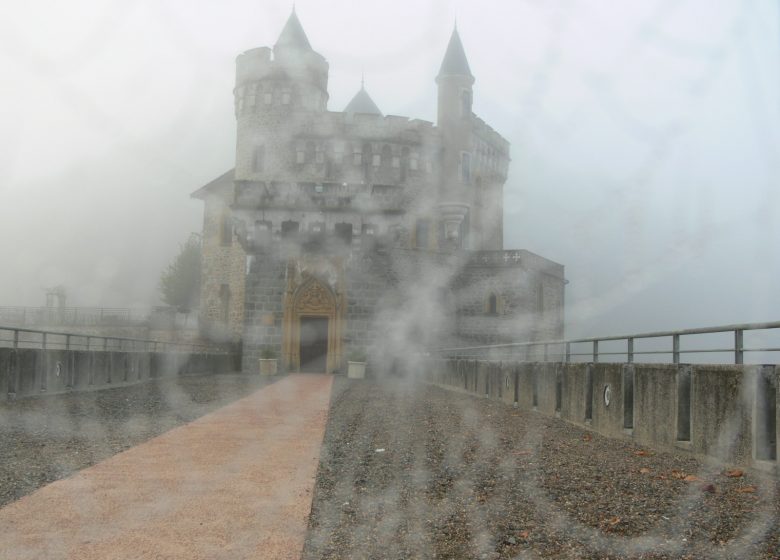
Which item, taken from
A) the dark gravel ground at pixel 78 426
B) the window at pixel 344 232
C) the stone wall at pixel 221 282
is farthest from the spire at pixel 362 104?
the dark gravel ground at pixel 78 426

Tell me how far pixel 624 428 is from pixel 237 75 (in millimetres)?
41990

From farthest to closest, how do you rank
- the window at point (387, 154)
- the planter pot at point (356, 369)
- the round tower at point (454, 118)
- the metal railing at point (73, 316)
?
the metal railing at point (73, 316) → the round tower at point (454, 118) → the window at point (387, 154) → the planter pot at point (356, 369)

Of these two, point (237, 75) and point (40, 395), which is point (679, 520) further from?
point (237, 75)

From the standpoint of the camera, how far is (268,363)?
2977 cm

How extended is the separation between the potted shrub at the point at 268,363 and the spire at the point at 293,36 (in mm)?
22691

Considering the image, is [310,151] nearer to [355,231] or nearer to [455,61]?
[455,61]

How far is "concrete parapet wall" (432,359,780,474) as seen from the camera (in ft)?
19.5

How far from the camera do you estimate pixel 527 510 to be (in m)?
4.98

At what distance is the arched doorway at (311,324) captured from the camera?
103 ft

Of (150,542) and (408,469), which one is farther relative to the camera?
(408,469)

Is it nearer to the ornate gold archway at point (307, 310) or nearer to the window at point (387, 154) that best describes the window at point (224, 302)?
the window at point (387, 154)

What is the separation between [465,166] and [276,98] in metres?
12.8

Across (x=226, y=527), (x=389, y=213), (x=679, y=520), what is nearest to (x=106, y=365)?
(x=226, y=527)

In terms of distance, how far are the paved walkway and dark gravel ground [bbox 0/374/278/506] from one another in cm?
29
